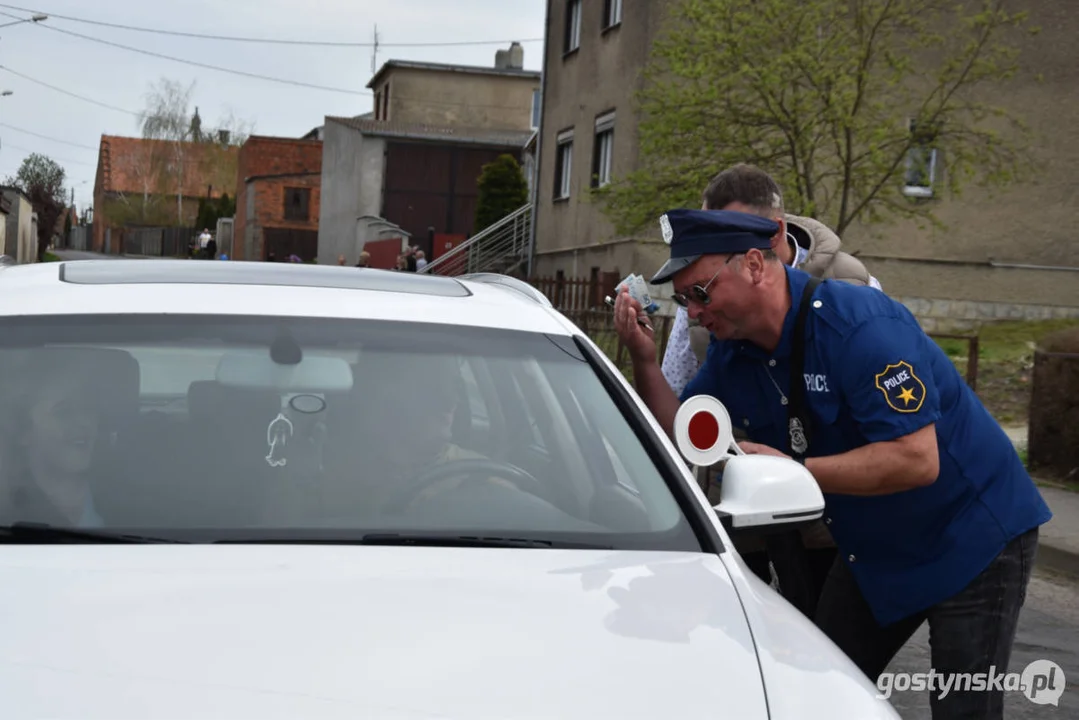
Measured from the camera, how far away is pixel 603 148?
93.6ft

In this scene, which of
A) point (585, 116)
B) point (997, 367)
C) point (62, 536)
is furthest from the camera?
point (585, 116)

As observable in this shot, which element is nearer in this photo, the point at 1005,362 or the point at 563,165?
the point at 1005,362

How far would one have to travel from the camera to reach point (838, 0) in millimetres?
18734

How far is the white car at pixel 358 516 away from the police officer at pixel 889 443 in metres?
0.33

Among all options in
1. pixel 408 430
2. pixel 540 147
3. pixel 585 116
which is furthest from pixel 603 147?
pixel 408 430

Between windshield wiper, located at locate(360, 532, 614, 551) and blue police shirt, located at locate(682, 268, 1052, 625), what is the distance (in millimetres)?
807

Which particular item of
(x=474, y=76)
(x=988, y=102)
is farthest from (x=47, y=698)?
(x=474, y=76)

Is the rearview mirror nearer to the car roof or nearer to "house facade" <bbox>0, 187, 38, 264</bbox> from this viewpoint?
the car roof

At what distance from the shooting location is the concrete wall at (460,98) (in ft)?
187

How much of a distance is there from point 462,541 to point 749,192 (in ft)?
5.79

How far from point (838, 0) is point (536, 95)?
42257mm

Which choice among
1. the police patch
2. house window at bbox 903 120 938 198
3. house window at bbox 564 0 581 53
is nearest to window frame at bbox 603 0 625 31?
house window at bbox 564 0 581 53

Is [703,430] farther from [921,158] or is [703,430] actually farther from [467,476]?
[921,158]

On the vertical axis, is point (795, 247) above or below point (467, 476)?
above
